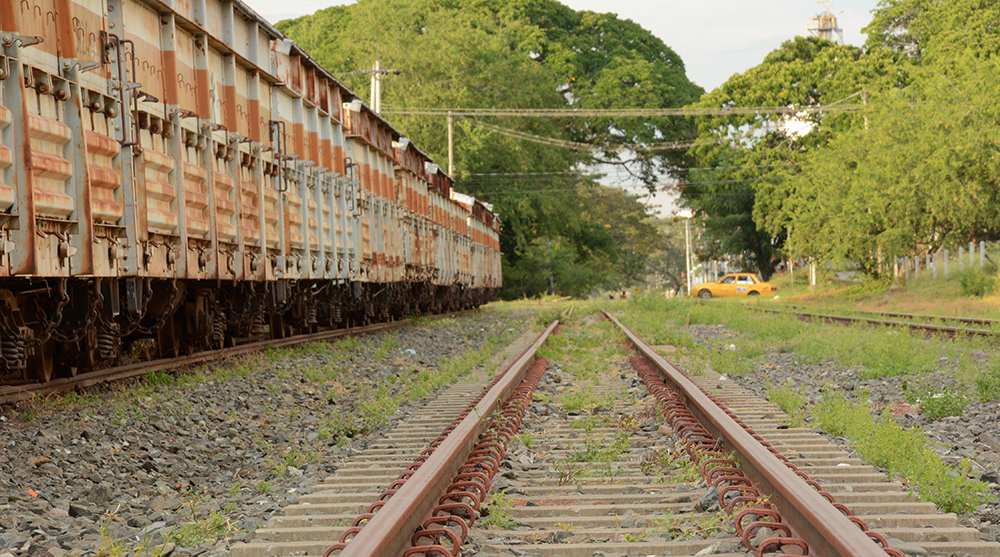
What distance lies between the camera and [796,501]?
4059 millimetres

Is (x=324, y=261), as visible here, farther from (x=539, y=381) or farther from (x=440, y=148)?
(x=440, y=148)

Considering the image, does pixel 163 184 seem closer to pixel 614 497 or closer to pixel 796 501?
pixel 614 497

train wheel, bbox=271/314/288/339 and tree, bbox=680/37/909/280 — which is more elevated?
tree, bbox=680/37/909/280

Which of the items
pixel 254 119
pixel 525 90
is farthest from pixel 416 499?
pixel 525 90

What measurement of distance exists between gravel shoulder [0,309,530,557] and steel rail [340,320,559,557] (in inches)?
30.9

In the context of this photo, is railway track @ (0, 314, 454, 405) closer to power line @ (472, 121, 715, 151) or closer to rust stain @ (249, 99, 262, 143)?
rust stain @ (249, 99, 262, 143)

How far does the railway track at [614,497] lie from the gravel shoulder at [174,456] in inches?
15.8

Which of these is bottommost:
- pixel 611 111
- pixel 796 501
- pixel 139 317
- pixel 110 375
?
pixel 796 501

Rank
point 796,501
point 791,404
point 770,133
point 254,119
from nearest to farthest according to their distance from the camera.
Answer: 1. point 796,501
2. point 791,404
3. point 254,119
4. point 770,133

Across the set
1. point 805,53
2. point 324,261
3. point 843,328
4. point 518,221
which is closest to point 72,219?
point 324,261

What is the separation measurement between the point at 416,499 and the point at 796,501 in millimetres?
1654

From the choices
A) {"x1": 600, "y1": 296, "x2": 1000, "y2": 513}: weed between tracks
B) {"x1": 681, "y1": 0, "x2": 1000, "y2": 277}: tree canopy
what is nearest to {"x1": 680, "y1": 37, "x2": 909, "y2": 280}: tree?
{"x1": 681, "y1": 0, "x2": 1000, "y2": 277}: tree canopy

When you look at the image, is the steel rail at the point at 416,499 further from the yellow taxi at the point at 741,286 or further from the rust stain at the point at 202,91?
the yellow taxi at the point at 741,286

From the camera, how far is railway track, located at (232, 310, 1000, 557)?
13.1ft
